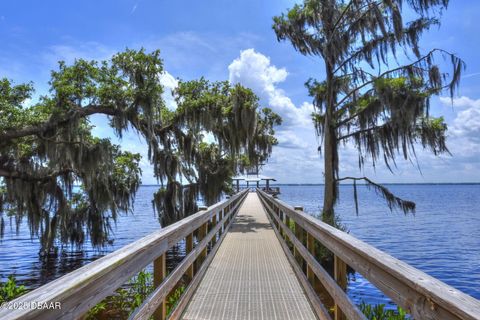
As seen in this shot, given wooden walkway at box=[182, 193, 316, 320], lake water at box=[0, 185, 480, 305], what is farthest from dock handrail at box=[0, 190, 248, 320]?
lake water at box=[0, 185, 480, 305]

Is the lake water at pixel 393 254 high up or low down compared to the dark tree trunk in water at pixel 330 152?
down

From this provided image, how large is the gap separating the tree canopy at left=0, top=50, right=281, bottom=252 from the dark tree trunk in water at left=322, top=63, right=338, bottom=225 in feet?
9.55

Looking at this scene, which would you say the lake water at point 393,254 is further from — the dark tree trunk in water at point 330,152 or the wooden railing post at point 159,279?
the wooden railing post at point 159,279

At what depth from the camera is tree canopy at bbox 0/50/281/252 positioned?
461 inches

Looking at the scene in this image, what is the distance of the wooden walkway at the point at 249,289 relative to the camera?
386 cm

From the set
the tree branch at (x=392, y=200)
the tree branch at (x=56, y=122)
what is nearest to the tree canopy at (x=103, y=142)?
the tree branch at (x=56, y=122)

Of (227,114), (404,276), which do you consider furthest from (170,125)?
(404,276)

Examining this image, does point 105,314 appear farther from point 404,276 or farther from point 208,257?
point 404,276

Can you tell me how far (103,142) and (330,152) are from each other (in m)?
8.54

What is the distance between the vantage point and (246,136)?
15.4 m

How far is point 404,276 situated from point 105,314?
22.1 ft

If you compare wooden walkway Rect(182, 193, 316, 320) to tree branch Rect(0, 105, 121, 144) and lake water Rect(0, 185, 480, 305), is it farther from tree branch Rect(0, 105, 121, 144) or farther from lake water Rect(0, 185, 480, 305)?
tree branch Rect(0, 105, 121, 144)

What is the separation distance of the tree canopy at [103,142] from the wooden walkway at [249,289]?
24.0 ft

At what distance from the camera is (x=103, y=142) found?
490 inches
